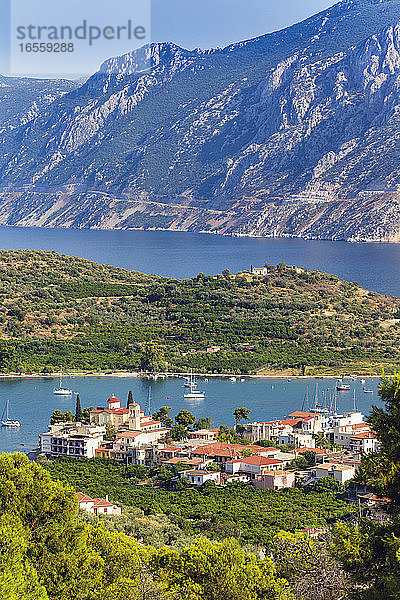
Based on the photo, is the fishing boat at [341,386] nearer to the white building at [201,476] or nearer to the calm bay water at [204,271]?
the calm bay water at [204,271]

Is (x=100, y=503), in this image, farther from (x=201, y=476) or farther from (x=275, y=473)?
(x=275, y=473)

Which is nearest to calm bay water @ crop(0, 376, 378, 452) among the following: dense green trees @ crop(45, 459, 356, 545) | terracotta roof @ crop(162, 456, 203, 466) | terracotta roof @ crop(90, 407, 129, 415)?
terracotta roof @ crop(90, 407, 129, 415)

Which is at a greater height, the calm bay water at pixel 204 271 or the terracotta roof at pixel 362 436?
the calm bay water at pixel 204 271

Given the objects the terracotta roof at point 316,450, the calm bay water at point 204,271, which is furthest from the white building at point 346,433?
the calm bay water at point 204,271

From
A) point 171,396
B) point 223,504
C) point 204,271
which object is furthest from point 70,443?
point 204,271

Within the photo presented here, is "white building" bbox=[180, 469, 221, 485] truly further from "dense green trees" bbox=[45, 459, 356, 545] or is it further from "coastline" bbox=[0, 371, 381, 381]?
"coastline" bbox=[0, 371, 381, 381]

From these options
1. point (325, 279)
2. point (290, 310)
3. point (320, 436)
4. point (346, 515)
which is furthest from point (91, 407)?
point (325, 279)
